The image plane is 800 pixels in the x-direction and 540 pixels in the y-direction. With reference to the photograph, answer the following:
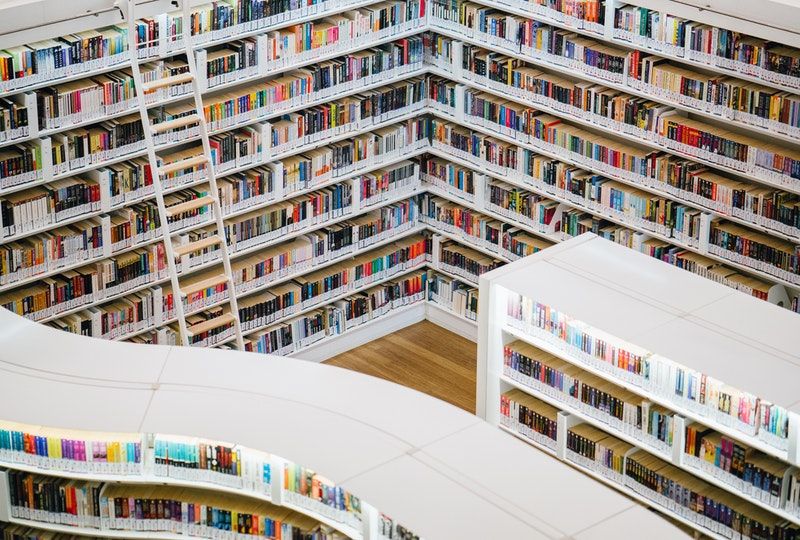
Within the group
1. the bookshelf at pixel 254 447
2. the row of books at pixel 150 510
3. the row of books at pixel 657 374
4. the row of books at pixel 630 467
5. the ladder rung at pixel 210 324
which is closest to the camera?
the bookshelf at pixel 254 447

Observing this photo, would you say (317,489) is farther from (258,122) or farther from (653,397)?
(258,122)

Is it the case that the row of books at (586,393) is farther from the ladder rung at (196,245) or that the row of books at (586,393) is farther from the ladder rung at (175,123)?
the ladder rung at (175,123)

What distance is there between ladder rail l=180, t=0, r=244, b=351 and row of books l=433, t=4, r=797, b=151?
2.21m

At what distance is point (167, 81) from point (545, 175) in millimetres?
2953

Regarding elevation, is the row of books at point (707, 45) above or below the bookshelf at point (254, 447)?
above

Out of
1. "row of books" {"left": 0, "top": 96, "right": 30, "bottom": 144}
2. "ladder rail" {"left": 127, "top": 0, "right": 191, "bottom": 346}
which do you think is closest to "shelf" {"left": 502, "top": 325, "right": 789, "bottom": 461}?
"ladder rail" {"left": 127, "top": 0, "right": 191, "bottom": 346}

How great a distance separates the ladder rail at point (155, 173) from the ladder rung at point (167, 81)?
0.05 meters

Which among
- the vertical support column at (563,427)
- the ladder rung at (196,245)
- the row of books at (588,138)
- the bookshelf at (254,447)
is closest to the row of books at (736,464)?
the vertical support column at (563,427)

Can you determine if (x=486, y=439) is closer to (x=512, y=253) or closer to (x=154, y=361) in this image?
(x=154, y=361)

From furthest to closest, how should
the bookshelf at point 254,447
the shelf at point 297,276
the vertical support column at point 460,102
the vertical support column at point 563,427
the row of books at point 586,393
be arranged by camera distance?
the vertical support column at point 460,102, the shelf at point 297,276, the vertical support column at point 563,427, the row of books at point 586,393, the bookshelf at point 254,447

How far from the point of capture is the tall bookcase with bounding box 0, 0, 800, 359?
903 cm

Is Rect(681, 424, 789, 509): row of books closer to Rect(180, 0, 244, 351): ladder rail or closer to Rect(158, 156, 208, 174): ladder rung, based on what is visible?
Rect(180, 0, 244, 351): ladder rail

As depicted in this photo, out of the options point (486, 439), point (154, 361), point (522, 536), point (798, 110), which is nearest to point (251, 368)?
point (154, 361)

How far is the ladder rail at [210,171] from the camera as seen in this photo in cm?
916
